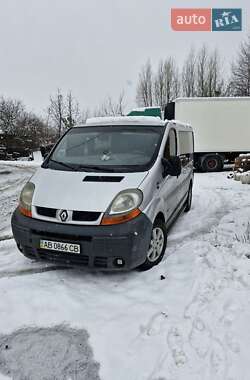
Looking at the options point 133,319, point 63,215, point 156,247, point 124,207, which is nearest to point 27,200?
point 63,215

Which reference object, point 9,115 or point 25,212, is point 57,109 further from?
point 25,212

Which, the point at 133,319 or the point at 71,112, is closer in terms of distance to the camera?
the point at 133,319

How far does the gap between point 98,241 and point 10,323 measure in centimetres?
112

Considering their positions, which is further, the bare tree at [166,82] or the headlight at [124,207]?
the bare tree at [166,82]

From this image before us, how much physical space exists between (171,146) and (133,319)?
2651mm

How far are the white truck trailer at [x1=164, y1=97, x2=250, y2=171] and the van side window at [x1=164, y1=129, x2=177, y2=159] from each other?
10562mm

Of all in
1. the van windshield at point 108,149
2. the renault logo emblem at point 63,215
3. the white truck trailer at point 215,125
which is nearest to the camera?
the renault logo emblem at point 63,215

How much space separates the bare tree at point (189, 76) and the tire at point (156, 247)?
117ft

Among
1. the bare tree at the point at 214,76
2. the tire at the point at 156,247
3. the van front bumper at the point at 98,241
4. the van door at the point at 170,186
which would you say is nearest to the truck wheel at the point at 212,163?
the van door at the point at 170,186

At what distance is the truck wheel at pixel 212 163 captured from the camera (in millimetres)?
15266

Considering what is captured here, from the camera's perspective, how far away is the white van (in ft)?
10.6

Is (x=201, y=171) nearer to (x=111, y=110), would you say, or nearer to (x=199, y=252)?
(x=199, y=252)

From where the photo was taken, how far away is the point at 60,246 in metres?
3.30

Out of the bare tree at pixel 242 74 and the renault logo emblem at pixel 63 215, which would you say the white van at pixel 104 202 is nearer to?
the renault logo emblem at pixel 63 215
